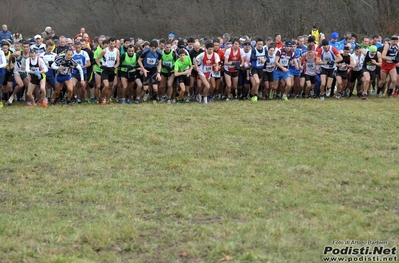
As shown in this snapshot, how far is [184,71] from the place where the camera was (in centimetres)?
1677

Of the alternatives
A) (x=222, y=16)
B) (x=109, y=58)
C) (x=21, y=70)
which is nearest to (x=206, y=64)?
(x=109, y=58)

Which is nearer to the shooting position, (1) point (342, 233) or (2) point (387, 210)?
(1) point (342, 233)

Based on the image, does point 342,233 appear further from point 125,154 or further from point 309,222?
point 125,154

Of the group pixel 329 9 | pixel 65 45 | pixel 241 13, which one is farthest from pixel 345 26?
pixel 65 45

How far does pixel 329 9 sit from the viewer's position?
34.2 m

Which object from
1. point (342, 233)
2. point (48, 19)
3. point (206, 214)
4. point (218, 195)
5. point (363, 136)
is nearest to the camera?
point (342, 233)

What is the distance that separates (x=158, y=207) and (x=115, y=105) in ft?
29.3

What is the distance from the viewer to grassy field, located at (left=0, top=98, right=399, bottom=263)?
6316 millimetres

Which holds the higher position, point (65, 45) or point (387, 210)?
point (65, 45)

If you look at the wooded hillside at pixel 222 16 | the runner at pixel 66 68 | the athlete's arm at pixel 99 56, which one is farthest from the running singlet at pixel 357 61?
the wooded hillside at pixel 222 16

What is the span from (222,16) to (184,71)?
60.0ft

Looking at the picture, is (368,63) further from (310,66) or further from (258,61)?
(258,61)

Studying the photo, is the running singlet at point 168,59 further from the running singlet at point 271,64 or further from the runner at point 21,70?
the runner at point 21,70

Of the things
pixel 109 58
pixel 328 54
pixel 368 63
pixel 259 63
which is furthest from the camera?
pixel 368 63
